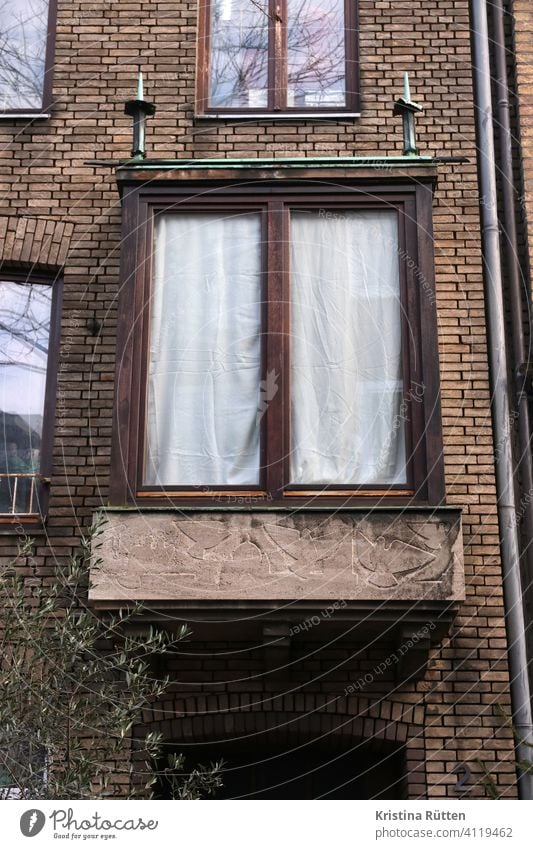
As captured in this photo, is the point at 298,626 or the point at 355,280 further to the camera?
the point at 355,280

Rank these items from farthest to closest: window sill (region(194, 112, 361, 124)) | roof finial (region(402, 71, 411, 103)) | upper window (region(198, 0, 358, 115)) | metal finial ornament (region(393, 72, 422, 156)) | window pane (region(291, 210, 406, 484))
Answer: upper window (region(198, 0, 358, 115)) < window sill (region(194, 112, 361, 124)) < roof finial (region(402, 71, 411, 103)) < metal finial ornament (region(393, 72, 422, 156)) < window pane (region(291, 210, 406, 484))

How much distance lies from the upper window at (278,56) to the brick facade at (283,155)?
0.66ft

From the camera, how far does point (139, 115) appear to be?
10.5 m

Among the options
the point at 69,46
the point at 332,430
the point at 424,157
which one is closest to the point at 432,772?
the point at 332,430

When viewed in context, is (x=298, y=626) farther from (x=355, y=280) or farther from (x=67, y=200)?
(x=67, y=200)

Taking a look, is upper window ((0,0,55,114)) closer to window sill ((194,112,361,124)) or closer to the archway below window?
window sill ((194,112,361,124))

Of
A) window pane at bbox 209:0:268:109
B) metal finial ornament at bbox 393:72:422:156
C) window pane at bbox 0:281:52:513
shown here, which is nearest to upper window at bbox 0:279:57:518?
window pane at bbox 0:281:52:513

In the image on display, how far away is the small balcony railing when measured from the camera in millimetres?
10008

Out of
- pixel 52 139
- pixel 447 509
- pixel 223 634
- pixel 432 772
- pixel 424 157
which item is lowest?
pixel 432 772

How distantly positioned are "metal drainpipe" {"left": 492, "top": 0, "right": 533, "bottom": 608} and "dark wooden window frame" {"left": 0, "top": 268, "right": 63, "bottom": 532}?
3622mm

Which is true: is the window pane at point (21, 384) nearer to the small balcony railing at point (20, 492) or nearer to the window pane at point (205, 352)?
the small balcony railing at point (20, 492)

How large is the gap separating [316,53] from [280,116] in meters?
0.82

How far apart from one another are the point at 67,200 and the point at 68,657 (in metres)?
4.27

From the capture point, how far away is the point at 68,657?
26.8ft
